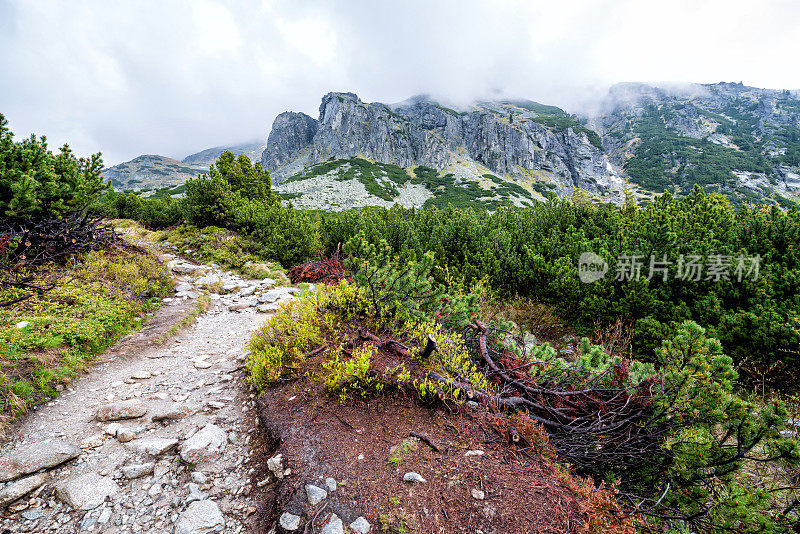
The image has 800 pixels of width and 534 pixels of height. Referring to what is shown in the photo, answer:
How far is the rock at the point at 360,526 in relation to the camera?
1.88 m

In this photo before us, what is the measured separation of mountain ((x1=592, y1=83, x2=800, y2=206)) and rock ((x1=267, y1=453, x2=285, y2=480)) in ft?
228

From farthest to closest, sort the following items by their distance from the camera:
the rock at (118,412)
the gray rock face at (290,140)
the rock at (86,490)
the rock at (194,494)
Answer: the gray rock face at (290,140), the rock at (118,412), the rock at (194,494), the rock at (86,490)

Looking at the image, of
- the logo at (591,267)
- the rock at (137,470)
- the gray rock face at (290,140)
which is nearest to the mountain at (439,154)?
the gray rock face at (290,140)

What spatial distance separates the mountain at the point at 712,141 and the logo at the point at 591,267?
6244 cm

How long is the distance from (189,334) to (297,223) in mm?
6290

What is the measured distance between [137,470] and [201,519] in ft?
2.58

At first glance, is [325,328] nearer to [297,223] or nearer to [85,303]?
[85,303]

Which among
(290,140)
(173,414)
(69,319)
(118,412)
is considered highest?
(290,140)

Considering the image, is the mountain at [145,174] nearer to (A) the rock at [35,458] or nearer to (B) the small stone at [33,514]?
(A) the rock at [35,458]

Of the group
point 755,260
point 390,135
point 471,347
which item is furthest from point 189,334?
point 390,135

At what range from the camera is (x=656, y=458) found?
2725 mm

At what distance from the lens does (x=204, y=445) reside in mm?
2686

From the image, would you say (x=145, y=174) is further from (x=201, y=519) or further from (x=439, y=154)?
(x=201, y=519)

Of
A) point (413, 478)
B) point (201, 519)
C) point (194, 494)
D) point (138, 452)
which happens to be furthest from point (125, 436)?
point (413, 478)
